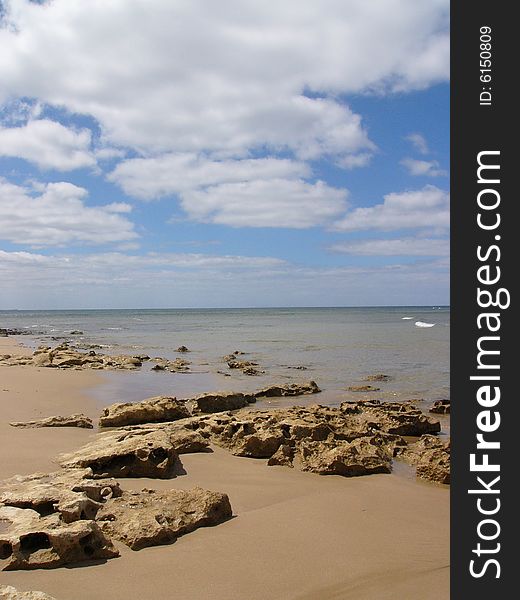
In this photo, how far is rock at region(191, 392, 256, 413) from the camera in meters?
10.9

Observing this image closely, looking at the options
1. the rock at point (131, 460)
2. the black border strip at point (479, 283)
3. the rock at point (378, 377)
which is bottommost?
the rock at point (378, 377)

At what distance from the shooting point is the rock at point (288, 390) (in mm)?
13812

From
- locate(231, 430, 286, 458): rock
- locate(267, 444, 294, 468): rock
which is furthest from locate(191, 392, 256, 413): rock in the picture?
locate(267, 444, 294, 468): rock

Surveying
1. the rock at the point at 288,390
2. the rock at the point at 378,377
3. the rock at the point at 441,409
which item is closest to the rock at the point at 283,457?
the rock at the point at 441,409

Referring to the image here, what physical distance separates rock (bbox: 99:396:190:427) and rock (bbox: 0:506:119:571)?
17.6ft

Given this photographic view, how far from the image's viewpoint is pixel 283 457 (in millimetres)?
7113

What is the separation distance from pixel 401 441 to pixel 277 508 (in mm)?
3685

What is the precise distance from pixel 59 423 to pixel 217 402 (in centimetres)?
328

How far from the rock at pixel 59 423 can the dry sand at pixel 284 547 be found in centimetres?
180

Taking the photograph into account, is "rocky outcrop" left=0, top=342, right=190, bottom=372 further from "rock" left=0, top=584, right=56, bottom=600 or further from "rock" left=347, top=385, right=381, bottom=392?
"rock" left=0, top=584, right=56, bottom=600

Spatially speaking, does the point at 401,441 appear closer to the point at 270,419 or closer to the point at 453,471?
the point at 270,419

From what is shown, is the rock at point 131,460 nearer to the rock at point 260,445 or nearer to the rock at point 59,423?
the rock at point 260,445

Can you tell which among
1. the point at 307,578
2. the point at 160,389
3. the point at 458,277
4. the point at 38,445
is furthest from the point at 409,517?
the point at 160,389

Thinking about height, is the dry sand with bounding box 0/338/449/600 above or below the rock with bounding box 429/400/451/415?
above
